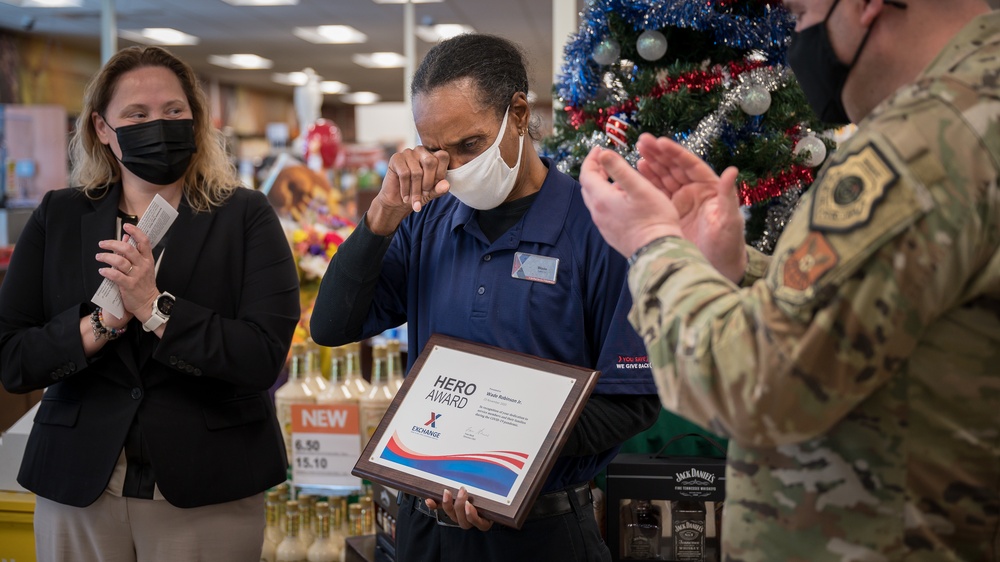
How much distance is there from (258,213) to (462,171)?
29.1 inches

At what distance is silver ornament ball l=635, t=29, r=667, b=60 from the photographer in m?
2.71

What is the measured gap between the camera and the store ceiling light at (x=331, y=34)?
12.4 meters

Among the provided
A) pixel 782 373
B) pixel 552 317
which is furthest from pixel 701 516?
pixel 782 373

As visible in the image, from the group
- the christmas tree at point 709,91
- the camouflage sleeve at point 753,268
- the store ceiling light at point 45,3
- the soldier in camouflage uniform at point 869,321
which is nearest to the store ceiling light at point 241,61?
the store ceiling light at point 45,3

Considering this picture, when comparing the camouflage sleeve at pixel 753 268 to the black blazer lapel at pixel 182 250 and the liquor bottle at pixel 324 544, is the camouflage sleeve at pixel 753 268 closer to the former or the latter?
the black blazer lapel at pixel 182 250

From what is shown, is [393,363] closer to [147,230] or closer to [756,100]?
[147,230]

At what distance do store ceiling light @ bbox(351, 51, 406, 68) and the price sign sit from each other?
1233 centimetres

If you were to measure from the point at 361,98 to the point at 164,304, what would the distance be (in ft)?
66.8

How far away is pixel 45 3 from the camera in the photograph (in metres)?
10.6

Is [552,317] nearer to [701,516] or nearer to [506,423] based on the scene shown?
[506,423]

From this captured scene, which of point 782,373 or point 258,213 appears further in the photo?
point 258,213

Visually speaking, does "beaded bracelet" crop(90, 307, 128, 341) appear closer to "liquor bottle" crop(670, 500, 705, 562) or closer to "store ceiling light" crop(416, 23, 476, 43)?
"liquor bottle" crop(670, 500, 705, 562)

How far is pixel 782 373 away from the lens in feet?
2.83

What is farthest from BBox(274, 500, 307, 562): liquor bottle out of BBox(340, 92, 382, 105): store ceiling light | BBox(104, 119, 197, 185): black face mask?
BBox(340, 92, 382, 105): store ceiling light
